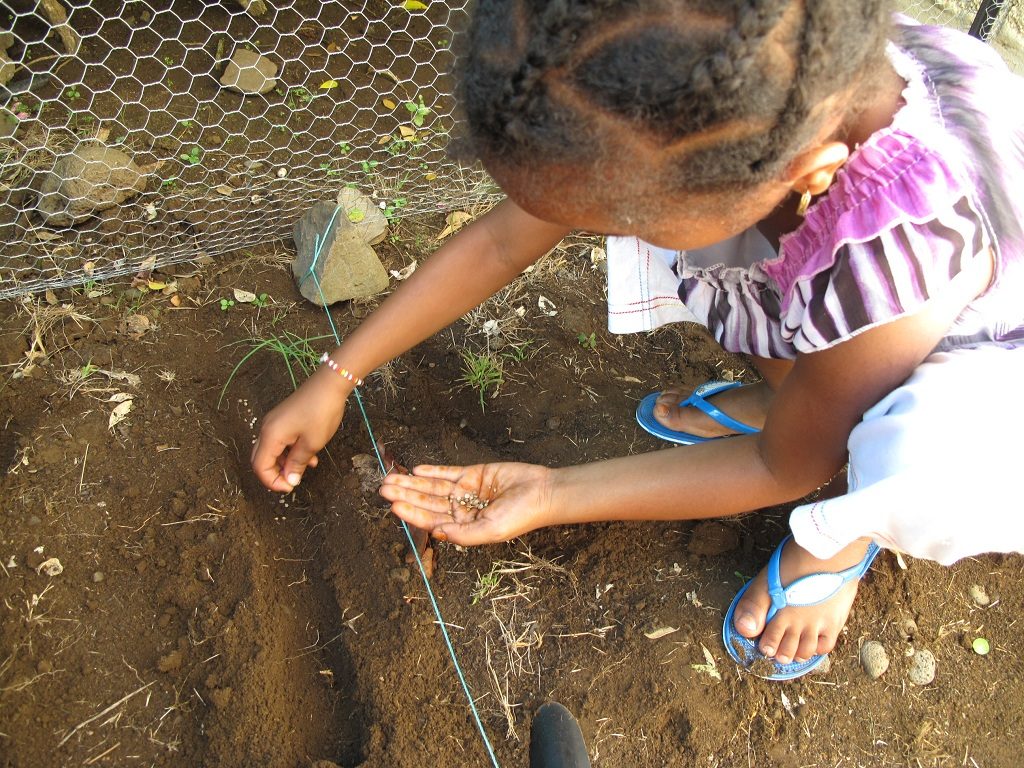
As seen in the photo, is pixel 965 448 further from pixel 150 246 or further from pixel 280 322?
pixel 150 246

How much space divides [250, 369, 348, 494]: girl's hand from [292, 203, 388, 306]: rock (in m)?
0.52

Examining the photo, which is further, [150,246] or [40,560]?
[150,246]

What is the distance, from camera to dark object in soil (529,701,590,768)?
1.13 m

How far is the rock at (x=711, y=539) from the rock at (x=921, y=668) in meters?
0.40

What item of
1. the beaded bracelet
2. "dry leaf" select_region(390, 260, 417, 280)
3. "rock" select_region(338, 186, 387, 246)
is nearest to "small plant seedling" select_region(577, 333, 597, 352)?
"dry leaf" select_region(390, 260, 417, 280)

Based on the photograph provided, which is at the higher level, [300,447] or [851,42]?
[851,42]

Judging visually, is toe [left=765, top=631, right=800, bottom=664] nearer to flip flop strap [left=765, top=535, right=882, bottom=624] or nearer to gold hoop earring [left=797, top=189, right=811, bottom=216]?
flip flop strap [left=765, top=535, right=882, bottom=624]

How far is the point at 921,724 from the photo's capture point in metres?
1.54

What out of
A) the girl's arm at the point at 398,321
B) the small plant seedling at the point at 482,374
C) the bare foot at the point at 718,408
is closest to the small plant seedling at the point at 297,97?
the small plant seedling at the point at 482,374

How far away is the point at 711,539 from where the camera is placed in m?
1.71

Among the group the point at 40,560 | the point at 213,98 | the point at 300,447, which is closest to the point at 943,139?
the point at 300,447

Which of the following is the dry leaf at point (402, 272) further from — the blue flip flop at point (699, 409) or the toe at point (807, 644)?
the toe at point (807, 644)

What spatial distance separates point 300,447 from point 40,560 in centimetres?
56

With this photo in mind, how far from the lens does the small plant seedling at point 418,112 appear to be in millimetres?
2561
